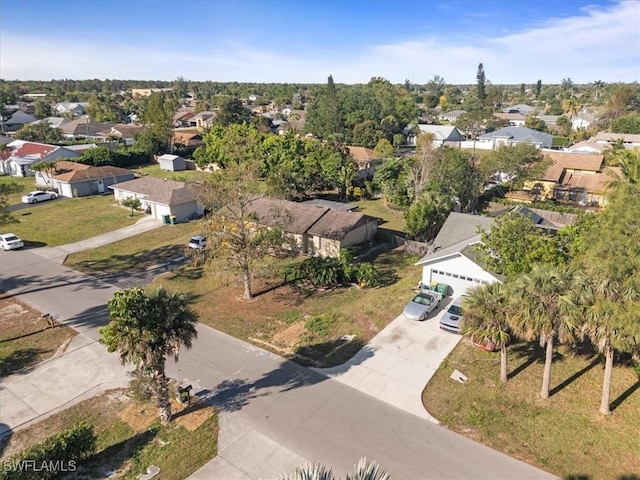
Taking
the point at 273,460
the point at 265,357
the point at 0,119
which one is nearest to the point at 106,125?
the point at 0,119

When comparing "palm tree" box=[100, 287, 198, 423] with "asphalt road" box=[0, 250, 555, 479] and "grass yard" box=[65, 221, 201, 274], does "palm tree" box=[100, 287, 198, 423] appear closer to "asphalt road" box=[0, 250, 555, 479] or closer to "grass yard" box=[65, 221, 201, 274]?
"asphalt road" box=[0, 250, 555, 479]

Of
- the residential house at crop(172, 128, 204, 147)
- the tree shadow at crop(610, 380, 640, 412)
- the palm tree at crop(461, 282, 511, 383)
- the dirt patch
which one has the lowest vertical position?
the dirt patch

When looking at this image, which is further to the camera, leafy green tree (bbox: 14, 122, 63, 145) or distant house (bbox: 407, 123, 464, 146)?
distant house (bbox: 407, 123, 464, 146)

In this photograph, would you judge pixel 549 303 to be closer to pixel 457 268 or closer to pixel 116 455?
pixel 457 268

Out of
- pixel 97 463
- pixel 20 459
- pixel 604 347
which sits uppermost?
pixel 604 347

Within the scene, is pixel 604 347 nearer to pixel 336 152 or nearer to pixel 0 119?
pixel 336 152

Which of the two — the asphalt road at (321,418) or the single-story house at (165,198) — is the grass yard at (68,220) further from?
the asphalt road at (321,418)

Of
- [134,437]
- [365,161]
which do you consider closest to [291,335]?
[134,437]

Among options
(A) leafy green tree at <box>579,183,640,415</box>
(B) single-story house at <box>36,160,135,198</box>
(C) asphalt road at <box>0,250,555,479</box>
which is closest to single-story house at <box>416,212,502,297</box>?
(A) leafy green tree at <box>579,183,640,415</box>
